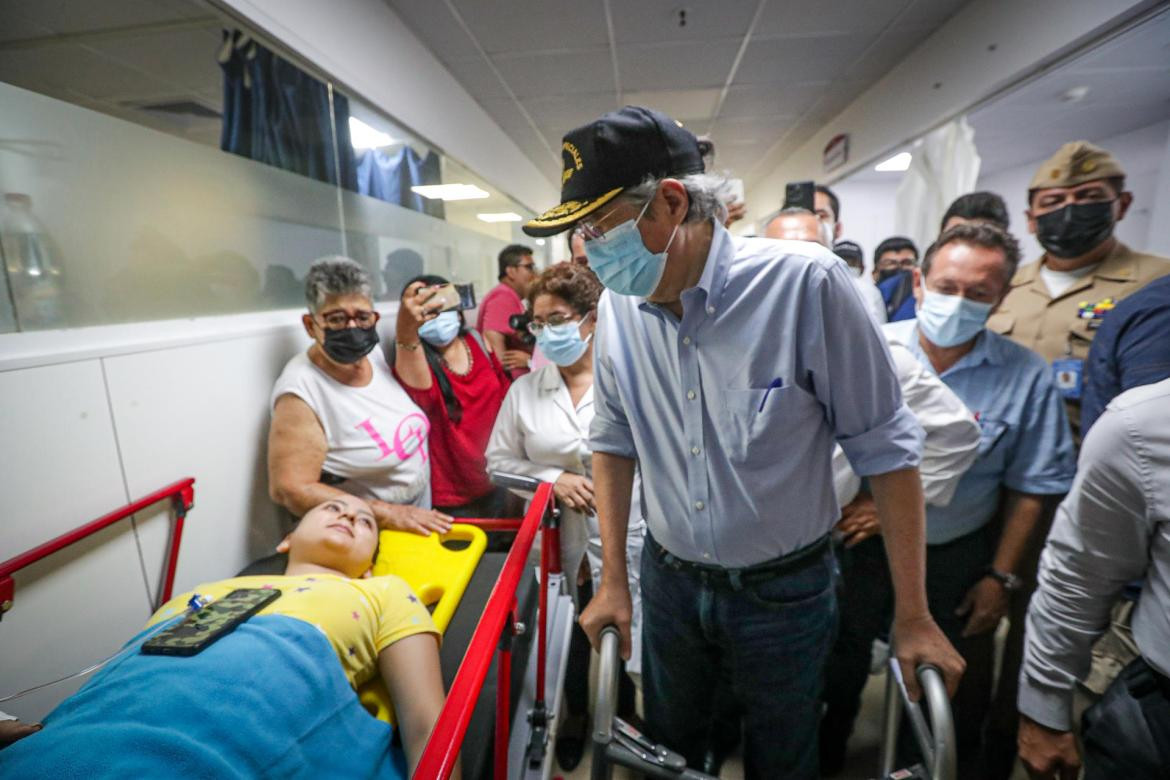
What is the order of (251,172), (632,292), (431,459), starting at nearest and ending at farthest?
1. (632,292)
2. (251,172)
3. (431,459)

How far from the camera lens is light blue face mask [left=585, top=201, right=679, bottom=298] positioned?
0.98 m

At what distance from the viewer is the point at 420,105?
343 centimetres

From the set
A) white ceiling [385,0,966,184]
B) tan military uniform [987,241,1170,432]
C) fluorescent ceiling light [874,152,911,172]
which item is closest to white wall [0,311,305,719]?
white ceiling [385,0,966,184]

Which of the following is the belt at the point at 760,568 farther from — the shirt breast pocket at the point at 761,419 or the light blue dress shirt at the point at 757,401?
the shirt breast pocket at the point at 761,419

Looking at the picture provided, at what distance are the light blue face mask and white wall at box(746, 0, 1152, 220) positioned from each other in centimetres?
309

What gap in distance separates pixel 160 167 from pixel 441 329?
1.10 meters

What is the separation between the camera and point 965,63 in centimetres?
338

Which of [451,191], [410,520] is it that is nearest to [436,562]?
[410,520]

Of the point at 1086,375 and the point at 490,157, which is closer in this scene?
the point at 1086,375

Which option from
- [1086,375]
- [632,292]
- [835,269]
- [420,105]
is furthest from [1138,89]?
[420,105]

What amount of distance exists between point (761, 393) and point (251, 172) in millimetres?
2221

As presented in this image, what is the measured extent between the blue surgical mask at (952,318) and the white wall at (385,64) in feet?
8.93

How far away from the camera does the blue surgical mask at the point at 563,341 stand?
6.29ft

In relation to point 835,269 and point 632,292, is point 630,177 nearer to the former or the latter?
point 632,292
